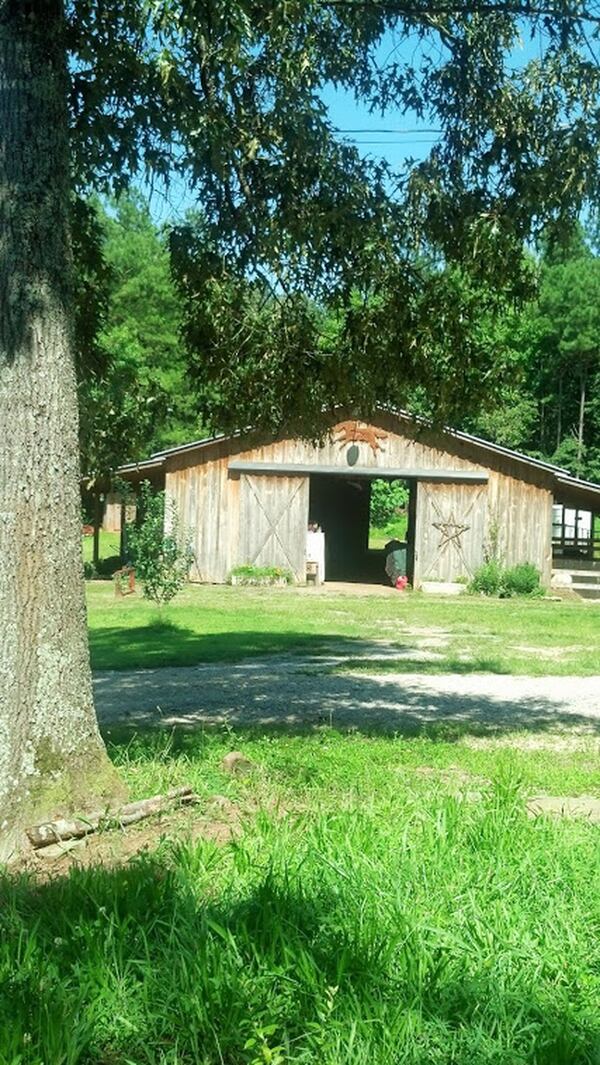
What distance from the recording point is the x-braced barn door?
1228 inches

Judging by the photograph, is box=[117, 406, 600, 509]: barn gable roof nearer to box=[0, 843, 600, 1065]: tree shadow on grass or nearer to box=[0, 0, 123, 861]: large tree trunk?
box=[0, 0, 123, 861]: large tree trunk

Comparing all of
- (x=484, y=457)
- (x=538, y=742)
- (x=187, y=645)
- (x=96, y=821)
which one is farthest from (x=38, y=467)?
(x=484, y=457)

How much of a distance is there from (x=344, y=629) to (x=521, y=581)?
431 inches

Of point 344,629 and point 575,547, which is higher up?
point 575,547

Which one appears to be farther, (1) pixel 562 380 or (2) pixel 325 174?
(1) pixel 562 380

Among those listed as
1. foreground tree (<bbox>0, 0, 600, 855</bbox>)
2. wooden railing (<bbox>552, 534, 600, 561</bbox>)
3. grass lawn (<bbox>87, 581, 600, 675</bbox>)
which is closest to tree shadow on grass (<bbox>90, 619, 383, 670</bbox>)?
grass lawn (<bbox>87, 581, 600, 675</bbox>)

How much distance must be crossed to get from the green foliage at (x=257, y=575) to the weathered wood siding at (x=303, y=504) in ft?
0.95

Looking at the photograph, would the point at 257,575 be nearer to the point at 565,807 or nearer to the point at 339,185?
the point at 339,185

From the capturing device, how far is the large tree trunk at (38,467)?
5.68m

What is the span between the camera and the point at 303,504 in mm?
31297

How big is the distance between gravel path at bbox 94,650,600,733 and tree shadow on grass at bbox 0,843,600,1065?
5.74m

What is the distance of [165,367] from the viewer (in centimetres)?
4797

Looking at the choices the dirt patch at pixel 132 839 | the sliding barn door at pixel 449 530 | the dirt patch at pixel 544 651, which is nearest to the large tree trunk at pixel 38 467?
the dirt patch at pixel 132 839

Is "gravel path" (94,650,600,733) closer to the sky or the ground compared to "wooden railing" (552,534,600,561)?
closer to the ground
